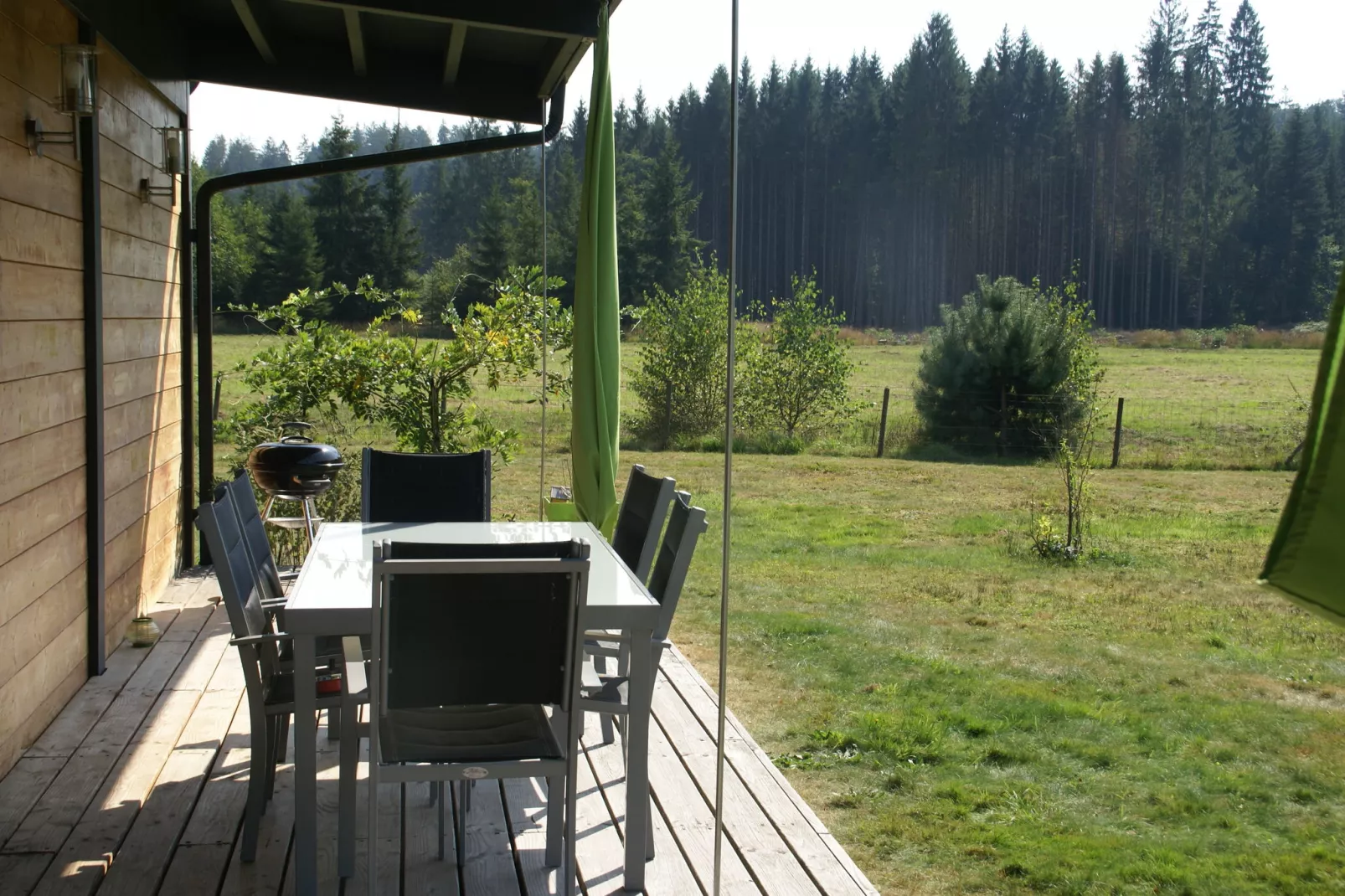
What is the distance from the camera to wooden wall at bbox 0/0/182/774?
3.16 metres

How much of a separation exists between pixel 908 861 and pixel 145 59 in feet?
13.5

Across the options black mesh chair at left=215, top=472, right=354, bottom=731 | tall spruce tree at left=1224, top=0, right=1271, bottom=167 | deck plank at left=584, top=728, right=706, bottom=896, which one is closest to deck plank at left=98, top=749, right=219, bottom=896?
black mesh chair at left=215, top=472, right=354, bottom=731

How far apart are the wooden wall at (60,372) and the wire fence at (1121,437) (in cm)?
1007

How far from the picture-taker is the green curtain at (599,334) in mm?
3553

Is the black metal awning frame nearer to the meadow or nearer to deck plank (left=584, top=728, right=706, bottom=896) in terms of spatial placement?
the meadow

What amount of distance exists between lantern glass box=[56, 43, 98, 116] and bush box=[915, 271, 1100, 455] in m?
12.0

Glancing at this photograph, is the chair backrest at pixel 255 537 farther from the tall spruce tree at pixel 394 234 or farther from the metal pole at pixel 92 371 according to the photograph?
the tall spruce tree at pixel 394 234

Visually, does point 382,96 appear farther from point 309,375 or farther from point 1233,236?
point 1233,236

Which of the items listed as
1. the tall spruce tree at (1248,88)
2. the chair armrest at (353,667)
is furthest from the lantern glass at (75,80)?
the tall spruce tree at (1248,88)

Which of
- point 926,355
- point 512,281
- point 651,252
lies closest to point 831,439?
point 926,355

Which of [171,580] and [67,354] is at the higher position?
[67,354]

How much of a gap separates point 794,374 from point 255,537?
37.9ft

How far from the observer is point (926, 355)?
1498 cm

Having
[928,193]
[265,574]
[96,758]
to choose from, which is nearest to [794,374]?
[265,574]
